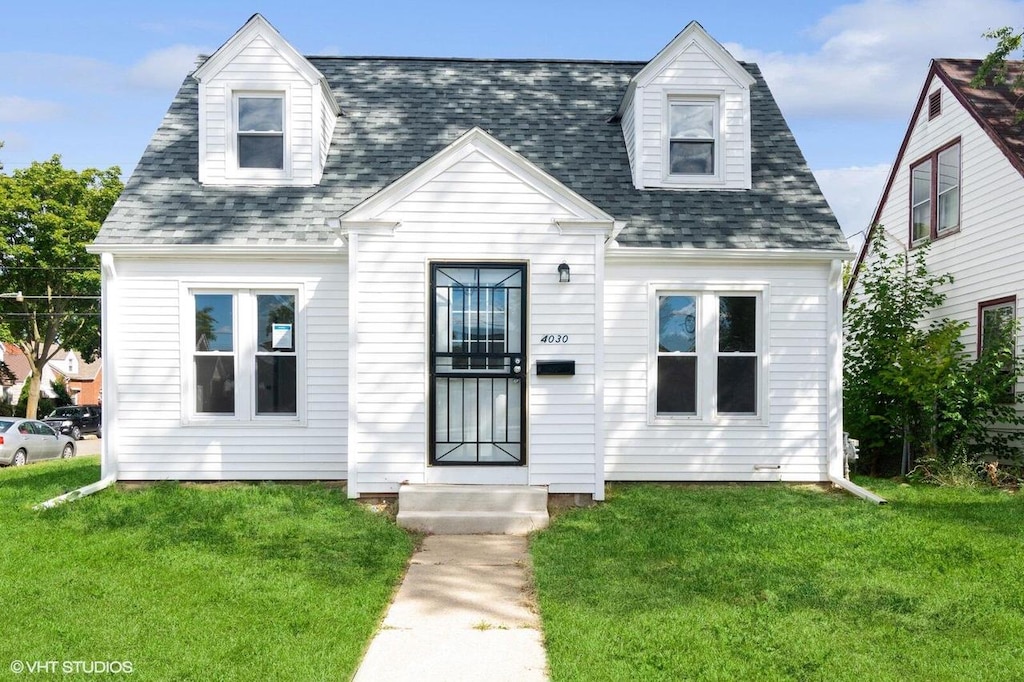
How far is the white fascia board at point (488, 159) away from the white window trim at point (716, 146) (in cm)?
237

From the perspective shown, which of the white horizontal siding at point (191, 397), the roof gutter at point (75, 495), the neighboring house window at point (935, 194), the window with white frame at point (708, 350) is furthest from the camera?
the neighboring house window at point (935, 194)

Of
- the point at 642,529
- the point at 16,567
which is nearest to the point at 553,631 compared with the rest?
the point at 642,529

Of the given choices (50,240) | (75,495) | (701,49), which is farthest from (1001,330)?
(50,240)

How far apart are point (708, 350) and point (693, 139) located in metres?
2.92

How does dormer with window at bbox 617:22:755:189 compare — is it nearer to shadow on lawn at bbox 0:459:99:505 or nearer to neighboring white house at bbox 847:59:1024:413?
neighboring white house at bbox 847:59:1024:413

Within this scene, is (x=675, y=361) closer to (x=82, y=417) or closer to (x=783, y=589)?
(x=783, y=589)

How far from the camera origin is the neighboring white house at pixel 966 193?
463 inches

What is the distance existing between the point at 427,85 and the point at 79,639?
9.31m

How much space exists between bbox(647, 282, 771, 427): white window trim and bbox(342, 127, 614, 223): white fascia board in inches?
66.9

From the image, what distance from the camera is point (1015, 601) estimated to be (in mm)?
5410

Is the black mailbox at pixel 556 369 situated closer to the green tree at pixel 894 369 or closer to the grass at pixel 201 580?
the grass at pixel 201 580

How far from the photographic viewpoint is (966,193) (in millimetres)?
12859

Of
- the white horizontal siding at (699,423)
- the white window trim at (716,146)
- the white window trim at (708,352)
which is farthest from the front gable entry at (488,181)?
the white window trim at (716,146)

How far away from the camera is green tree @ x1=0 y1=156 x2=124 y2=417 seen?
94.0 feet
